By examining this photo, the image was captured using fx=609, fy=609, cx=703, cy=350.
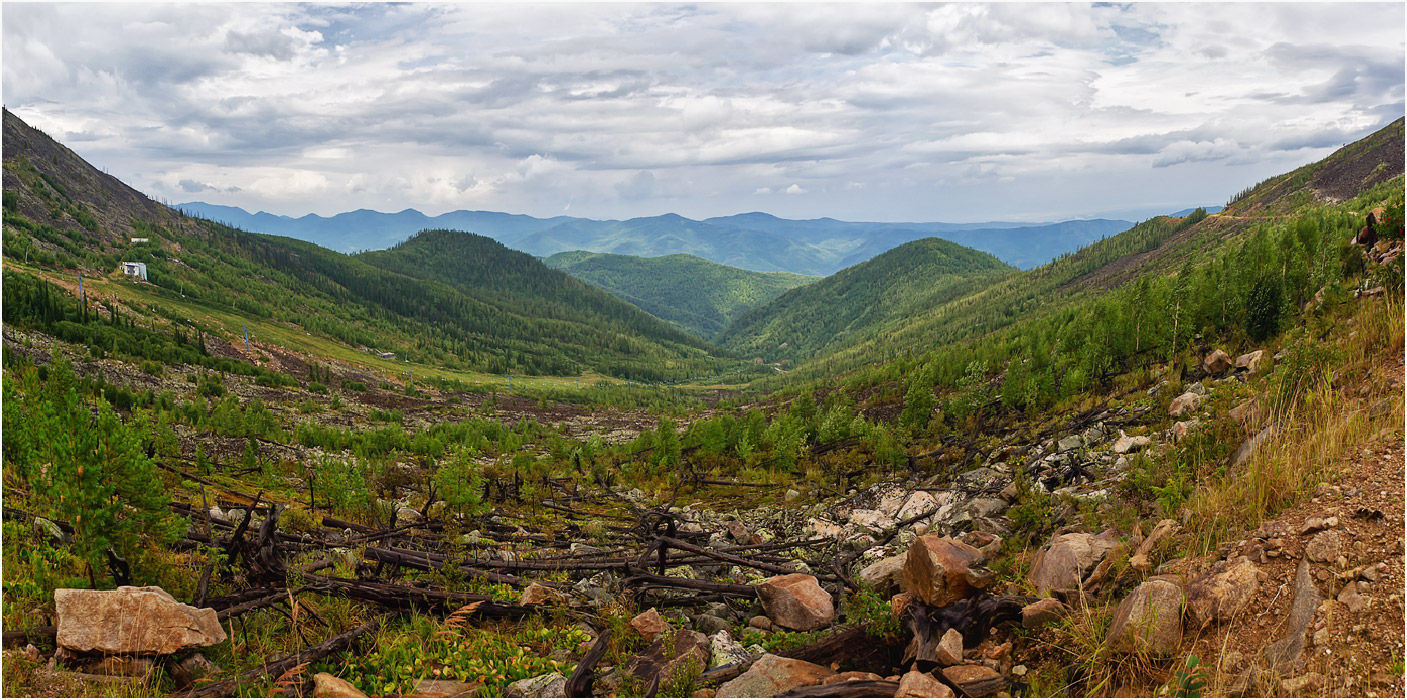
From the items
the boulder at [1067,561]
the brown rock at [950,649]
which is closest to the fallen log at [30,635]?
the brown rock at [950,649]

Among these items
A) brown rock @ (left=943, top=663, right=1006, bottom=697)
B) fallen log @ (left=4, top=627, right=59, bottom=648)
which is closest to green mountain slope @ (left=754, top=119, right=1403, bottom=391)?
brown rock @ (left=943, top=663, right=1006, bottom=697)

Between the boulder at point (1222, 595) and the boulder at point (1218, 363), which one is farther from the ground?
the boulder at point (1218, 363)

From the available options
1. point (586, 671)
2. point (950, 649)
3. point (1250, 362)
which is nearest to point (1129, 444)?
point (1250, 362)

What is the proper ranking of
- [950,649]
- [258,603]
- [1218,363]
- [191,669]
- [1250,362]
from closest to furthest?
[950,649], [191,669], [258,603], [1250,362], [1218,363]

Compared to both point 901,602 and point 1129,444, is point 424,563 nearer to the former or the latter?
point 901,602

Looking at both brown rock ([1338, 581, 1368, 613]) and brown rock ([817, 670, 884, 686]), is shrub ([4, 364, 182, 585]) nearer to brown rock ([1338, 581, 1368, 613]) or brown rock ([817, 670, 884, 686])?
brown rock ([817, 670, 884, 686])

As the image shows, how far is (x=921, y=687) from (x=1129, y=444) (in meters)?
11.4

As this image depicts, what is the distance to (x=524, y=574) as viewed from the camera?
10.9 metres

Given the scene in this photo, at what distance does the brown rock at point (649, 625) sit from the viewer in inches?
341

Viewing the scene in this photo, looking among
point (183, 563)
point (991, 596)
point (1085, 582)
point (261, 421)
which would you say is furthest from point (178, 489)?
point (261, 421)

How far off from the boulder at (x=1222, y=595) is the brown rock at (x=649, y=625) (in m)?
6.18

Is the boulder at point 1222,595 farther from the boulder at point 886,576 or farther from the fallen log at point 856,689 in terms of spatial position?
the boulder at point 886,576

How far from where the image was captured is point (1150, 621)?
596 centimetres

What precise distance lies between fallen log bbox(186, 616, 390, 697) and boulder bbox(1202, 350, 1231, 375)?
72.4 ft
